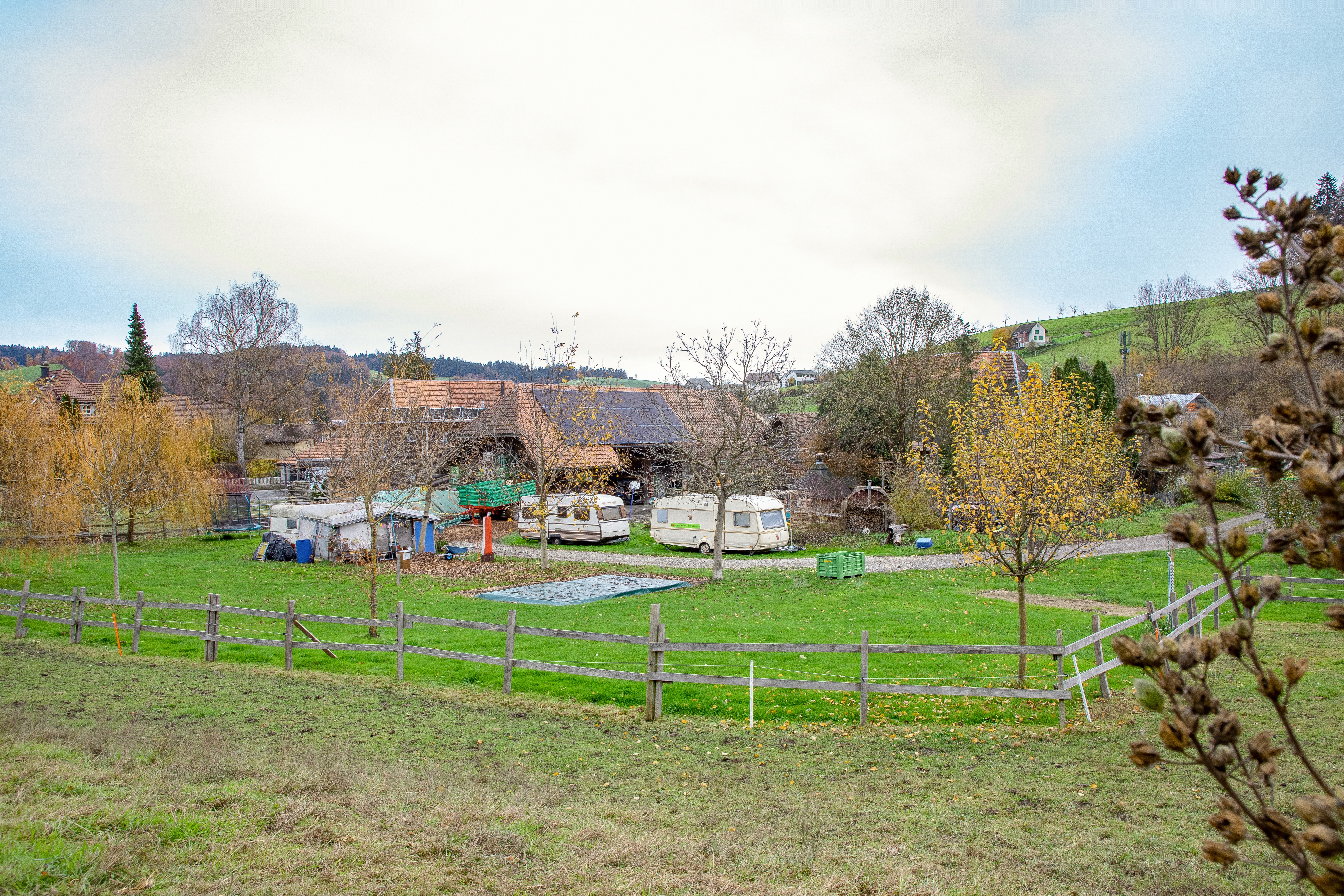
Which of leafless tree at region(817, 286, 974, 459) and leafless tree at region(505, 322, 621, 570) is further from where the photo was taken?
leafless tree at region(817, 286, 974, 459)

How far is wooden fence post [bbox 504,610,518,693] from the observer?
11781 millimetres

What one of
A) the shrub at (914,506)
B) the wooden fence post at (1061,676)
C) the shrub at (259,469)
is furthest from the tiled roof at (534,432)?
the shrub at (259,469)

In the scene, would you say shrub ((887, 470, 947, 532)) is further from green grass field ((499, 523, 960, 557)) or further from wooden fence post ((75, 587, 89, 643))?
wooden fence post ((75, 587, 89, 643))

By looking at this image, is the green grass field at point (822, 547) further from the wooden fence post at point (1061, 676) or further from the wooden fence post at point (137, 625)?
the wooden fence post at point (1061, 676)

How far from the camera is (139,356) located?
5019cm

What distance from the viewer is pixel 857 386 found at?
35.9m

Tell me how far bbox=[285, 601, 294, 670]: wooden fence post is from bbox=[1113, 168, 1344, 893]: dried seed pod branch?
13.5m

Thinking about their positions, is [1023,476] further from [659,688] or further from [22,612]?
[22,612]

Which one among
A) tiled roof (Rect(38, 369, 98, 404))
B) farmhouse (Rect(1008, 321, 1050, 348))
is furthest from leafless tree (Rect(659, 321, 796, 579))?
farmhouse (Rect(1008, 321, 1050, 348))

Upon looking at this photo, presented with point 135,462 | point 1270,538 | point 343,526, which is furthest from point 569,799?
point 343,526

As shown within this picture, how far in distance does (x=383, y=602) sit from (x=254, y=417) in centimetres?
4032

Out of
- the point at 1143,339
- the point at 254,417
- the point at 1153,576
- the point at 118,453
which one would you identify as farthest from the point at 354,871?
the point at 1143,339

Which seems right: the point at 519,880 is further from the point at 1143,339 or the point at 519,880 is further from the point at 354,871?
the point at 1143,339

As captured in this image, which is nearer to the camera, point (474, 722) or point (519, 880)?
point (519, 880)
